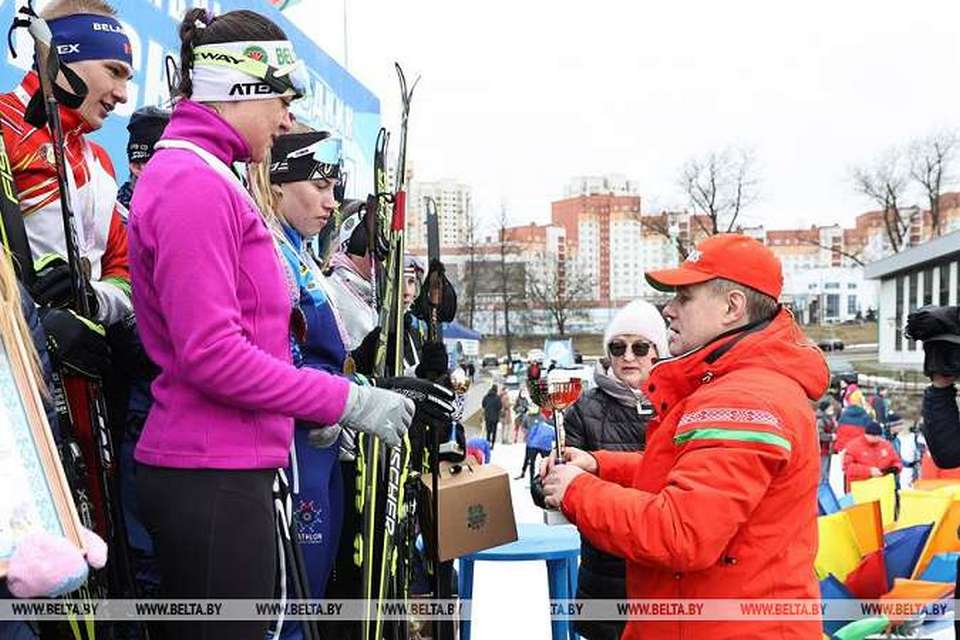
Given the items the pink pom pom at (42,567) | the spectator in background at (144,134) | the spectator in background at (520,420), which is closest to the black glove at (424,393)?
the spectator in background at (144,134)

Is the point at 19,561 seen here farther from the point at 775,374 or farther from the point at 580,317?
the point at 580,317

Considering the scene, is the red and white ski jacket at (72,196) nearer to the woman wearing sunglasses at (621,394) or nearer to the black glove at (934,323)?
the woman wearing sunglasses at (621,394)

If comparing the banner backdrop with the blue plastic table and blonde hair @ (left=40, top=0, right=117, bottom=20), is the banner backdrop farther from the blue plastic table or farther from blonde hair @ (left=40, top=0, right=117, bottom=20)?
the blue plastic table

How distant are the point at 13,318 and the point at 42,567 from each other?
43cm

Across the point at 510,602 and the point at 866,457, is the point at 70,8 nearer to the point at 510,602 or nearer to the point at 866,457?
the point at 510,602

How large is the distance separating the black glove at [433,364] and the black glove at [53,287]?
1.10 meters

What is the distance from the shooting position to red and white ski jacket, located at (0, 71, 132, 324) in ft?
6.63

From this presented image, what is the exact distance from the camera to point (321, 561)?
231 cm

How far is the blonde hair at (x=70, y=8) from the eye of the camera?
2.11 m

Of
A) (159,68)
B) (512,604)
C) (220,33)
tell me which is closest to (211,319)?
(220,33)

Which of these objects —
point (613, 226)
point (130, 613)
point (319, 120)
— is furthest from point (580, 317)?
point (130, 613)

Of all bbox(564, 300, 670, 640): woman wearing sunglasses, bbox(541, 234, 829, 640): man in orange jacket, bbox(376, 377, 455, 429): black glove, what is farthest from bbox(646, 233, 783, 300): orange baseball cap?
bbox(564, 300, 670, 640): woman wearing sunglasses

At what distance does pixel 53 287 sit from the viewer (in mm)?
1873

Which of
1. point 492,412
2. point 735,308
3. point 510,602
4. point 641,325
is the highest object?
point 735,308
